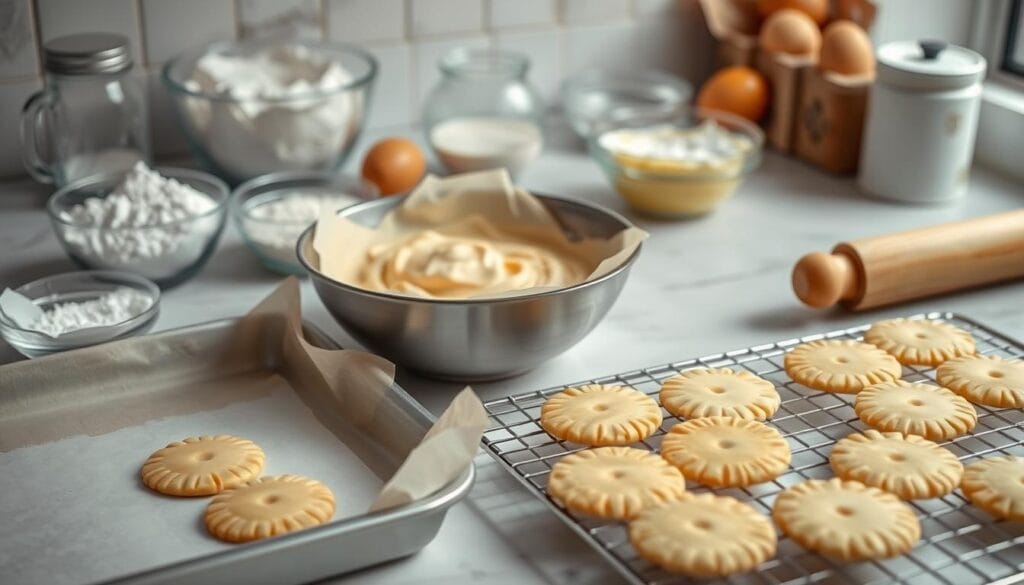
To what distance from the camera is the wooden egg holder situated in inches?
60.0

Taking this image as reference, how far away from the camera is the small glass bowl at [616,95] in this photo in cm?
164

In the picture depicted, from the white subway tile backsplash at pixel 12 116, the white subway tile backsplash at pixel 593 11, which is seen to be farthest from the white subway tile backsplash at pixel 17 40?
the white subway tile backsplash at pixel 593 11

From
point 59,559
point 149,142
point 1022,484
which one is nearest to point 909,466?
point 1022,484

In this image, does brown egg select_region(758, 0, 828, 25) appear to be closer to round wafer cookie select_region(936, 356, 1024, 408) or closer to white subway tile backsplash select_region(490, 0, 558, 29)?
white subway tile backsplash select_region(490, 0, 558, 29)

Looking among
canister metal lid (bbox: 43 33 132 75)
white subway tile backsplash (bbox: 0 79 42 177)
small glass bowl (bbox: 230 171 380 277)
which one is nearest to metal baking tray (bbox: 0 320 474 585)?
small glass bowl (bbox: 230 171 380 277)

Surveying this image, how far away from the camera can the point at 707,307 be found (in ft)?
4.04

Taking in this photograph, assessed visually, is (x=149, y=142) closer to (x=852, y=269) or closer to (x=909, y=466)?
(x=852, y=269)

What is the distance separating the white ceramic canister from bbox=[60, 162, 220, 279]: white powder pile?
0.73 metres

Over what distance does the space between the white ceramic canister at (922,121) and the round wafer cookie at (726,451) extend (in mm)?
607

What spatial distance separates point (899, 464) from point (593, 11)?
3.10ft

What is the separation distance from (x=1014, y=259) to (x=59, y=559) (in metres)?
0.91

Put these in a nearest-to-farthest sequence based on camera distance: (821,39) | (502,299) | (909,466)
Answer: (909,466) → (502,299) → (821,39)

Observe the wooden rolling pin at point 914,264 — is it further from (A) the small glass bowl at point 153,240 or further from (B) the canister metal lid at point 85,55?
(B) the canister metal lid at point 85,55

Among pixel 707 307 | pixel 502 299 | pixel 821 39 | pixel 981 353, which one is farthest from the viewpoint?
pixel 821 39
